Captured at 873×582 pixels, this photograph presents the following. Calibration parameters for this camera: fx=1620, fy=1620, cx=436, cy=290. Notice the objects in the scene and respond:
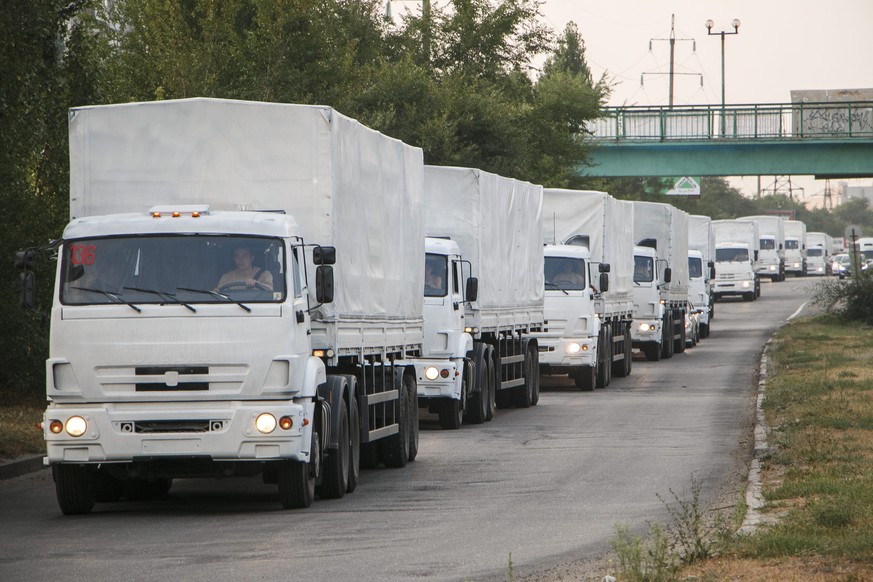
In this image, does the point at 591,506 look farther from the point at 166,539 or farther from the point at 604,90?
the point at 604,90

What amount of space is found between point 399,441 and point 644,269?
2181 cm

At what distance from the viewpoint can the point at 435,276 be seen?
21281 mm

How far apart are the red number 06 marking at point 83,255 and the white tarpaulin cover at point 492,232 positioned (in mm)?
10267

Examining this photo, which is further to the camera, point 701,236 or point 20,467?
point 701,236

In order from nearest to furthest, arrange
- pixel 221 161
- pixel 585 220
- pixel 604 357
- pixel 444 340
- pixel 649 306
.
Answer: pixel 221 161 < pixel 444 340 < pixel 604 357 < pixel 585 220 < pixel 649 306

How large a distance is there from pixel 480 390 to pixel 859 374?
8337 millimetres

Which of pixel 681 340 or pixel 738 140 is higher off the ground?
pixel 738 140

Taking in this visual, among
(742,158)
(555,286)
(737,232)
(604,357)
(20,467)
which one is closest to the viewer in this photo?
(20,467)

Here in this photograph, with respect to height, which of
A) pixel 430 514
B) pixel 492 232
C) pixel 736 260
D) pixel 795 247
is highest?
pixel 795 247

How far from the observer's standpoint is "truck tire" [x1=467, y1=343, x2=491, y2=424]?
22391mm


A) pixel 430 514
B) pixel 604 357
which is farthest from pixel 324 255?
pixel 604 357

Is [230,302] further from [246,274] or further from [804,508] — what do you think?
[804,508]

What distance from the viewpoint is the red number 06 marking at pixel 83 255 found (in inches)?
498

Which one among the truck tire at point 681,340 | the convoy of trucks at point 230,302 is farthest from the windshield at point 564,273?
the truck tire at point 681,340
